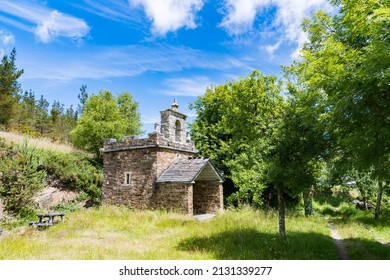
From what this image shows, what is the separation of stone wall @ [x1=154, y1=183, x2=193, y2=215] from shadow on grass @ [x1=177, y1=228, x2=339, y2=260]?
4.94m

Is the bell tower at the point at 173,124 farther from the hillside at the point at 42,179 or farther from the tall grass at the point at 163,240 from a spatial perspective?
the hillside at the point at 42,179

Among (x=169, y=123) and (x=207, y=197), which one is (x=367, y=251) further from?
(x=169, y=123)

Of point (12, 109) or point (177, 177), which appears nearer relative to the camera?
point (177, 177)

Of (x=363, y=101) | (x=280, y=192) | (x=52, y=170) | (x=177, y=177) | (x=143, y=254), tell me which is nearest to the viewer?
(x=363, y=101)

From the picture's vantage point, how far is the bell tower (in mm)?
18380

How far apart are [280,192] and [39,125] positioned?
38.0 metres

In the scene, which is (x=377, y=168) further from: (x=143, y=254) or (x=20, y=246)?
(x=20, y=246)

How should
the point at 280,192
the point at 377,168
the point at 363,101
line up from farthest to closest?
the point at 280,192
the point at 377,168
the point at 363,101

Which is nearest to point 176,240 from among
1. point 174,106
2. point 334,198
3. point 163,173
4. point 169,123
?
point 163,173

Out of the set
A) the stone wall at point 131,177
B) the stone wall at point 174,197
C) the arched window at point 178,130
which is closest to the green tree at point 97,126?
the stone wall at point 131,177

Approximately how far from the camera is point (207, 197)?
19.3m

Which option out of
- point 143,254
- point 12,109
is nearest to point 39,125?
point 12,109

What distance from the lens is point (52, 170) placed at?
21.1m

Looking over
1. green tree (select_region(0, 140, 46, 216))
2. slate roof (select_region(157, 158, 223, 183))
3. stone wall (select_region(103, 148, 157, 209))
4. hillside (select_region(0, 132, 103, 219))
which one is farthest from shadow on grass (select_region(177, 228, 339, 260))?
hillside (select_region(0, 132, 103, 219))
